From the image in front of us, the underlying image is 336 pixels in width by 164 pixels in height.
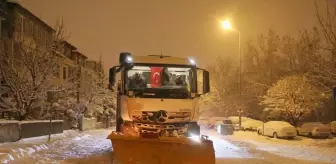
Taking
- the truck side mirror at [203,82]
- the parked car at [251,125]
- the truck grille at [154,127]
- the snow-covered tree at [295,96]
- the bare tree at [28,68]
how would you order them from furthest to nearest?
the snow-covered tree at [295,96]
the parked car at [251,125]
the bare tree at [28,68]
the truck side mirror at [203,82]
the truck grille at [154,127]

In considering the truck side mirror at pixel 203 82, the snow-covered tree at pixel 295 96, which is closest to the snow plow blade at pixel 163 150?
the truck side mirror at pixel 203 82

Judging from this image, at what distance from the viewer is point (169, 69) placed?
14.0m

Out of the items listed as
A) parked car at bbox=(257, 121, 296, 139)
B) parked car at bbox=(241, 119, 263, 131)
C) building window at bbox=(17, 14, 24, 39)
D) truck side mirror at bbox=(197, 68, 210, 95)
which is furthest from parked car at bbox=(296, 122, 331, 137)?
building window at bbox=(17, 14, 24, 39)

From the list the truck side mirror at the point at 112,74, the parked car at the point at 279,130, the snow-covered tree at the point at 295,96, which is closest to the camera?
the truck side mirror at the point at 112,74

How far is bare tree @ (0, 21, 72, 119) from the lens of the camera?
25297 mm

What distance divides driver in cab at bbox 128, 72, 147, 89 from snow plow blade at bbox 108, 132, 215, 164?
290cm

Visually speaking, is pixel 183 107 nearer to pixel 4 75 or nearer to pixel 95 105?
pixel 4 75

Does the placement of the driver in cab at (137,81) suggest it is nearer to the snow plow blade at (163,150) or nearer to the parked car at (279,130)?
the snow plow blade at (163,150)

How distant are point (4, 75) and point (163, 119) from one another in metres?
15.9

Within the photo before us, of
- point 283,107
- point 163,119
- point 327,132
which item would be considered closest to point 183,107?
point 163,119

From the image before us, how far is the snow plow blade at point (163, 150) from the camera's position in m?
10.5

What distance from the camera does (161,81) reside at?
45.2 ft

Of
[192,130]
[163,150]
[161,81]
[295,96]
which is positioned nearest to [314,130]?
[295,96]

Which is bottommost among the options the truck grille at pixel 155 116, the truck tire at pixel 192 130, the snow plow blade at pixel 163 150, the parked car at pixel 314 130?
the parked car at pixel 314 130
